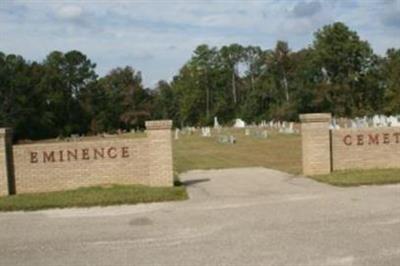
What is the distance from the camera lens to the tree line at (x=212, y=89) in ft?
296

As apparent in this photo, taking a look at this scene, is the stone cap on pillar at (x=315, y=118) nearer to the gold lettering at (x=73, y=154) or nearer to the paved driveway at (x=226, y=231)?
the paved driveway at (x=226, y=231)

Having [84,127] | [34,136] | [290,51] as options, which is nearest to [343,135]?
[34,136]

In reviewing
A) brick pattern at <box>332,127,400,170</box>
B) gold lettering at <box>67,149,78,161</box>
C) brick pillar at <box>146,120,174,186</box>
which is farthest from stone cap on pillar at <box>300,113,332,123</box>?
gold lettering at <box>67,149,78,161</box>

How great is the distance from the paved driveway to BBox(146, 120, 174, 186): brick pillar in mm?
1674

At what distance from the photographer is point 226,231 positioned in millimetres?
10023

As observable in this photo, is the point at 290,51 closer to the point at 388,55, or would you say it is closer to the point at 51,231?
the point at 388,55

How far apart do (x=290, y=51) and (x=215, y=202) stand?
98904 mm

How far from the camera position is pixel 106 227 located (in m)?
10.9

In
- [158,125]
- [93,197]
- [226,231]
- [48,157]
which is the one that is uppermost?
[158,125]

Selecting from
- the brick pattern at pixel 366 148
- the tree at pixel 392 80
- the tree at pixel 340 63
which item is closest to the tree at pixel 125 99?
the tree at pixel 340 63

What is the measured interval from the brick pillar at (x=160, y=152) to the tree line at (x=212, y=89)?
6112 centimetres

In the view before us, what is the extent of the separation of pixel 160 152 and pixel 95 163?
68.2 inches

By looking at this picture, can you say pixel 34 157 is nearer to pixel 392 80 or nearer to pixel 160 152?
pixel 160 152

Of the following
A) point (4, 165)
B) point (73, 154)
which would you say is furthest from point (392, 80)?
point (4, 165)
